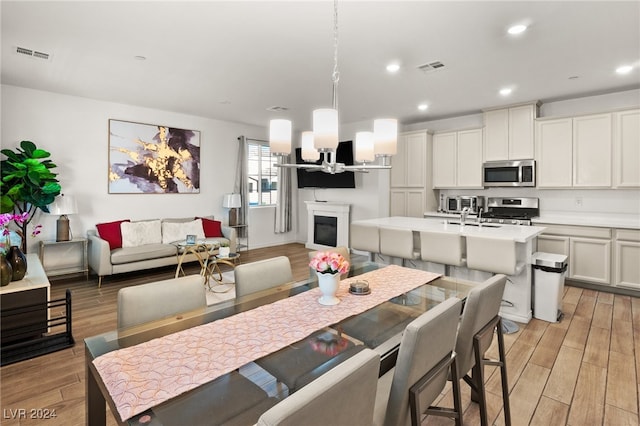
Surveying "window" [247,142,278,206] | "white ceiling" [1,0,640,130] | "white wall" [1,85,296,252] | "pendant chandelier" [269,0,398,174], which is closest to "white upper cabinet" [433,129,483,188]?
"white ceiling" [1,0,640,130]

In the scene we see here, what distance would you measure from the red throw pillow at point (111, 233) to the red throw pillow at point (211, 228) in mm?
1309

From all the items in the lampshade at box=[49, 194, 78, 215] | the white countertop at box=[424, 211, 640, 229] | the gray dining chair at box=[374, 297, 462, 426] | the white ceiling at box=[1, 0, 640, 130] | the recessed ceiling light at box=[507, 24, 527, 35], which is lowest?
the gray dining chair at box=[374, 297, 462, 426]

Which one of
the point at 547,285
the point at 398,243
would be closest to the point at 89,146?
the point at 398,243

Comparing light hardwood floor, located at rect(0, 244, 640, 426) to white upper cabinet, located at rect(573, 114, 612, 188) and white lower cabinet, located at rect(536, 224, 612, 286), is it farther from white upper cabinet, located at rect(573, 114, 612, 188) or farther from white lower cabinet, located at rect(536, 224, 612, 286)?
white upper cabinet, located at rect(573, 114, 612, 188)

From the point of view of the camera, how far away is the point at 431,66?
3.62 m

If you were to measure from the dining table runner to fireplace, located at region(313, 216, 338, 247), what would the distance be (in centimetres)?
505

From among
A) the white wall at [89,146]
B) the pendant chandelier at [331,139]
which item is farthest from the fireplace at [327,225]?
the pendant chandelier at [331,139]

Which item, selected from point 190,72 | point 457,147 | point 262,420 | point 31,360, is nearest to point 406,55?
point 190,72

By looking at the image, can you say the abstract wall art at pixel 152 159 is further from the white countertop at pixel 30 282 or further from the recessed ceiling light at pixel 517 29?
the recessed ceiling light at pixel 517 29

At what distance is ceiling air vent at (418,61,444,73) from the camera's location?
354 cm

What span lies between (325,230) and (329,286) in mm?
5419

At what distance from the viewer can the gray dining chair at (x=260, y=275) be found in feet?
7.00

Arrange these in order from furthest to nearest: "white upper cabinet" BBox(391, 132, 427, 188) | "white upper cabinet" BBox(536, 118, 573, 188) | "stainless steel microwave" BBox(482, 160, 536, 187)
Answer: "white upper cabinet" BBox(391, 132, 427, 188), "stainless steel microwave" BBox(482, 160, 536, 187), "white upper cabinet" BBox(536, 118, 573, 188)

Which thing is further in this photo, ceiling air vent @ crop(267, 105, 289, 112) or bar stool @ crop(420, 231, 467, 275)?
ceiling air vent @ crop(267, 105, 289, 112)
